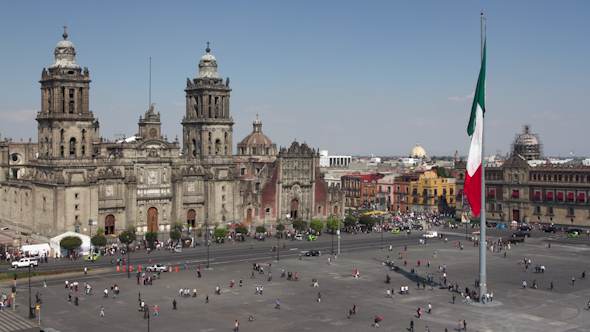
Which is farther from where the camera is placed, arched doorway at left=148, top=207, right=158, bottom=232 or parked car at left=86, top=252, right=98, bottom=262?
arched doorway at left=148, top=207, right=158, bottom=232

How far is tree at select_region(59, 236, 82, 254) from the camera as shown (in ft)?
266

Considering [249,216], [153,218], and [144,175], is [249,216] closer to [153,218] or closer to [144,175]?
[153,218]

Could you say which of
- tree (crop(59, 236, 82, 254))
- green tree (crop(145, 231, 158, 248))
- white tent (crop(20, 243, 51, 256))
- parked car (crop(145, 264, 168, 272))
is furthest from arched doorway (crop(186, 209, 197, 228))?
parked car (crop(145, 264, 168, 272))

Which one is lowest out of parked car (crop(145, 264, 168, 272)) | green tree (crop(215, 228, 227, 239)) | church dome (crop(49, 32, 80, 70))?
parked car (crop(145, 264, 168, 272))

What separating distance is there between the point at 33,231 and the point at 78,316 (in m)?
47.9

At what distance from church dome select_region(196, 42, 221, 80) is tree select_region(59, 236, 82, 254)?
38319mm

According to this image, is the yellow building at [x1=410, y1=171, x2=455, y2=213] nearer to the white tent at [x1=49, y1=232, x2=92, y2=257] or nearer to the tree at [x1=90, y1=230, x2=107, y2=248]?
the tree at [x1=90, y1=230, x2=107, y2=248]

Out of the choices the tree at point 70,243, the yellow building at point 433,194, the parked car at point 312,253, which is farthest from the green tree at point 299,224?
the yellow building at point 433,194

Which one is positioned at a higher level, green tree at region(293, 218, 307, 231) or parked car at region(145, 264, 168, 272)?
green tree at region(293, 218, 307, 231)

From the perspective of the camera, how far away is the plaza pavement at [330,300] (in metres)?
51.8

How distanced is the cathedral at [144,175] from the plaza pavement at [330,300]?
24.1 metres

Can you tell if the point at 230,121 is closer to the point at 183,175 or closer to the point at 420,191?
the point at 183,175

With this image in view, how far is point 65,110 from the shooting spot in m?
92.8

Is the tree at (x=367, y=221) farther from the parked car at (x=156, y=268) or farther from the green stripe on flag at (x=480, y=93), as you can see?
the green stripe on flag at (x=480, y=93)
